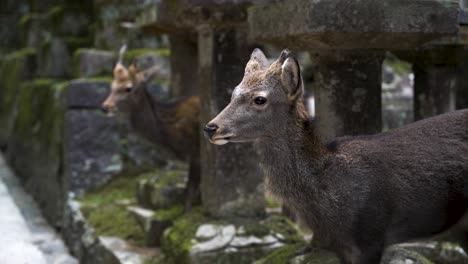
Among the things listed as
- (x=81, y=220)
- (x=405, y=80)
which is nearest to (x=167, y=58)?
(x=81, y=220)

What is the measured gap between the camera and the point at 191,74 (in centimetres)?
671

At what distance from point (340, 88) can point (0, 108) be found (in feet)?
32.5

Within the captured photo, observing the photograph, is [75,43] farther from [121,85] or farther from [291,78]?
[291,78]

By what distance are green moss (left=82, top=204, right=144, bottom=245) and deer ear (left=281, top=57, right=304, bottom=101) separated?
279 centimetres

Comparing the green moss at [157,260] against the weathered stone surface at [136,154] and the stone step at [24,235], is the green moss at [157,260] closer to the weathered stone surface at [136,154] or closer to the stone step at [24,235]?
the stone step at [24,235]

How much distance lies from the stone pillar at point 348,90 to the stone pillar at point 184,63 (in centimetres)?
267

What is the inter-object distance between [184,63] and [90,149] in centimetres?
153

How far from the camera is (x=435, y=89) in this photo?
4.68 metres

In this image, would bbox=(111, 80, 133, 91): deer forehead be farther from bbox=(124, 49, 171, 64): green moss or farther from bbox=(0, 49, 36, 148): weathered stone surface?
bbox=(0, 49, 36, 148): weathered stone surface

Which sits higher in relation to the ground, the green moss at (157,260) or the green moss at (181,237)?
the green moss at (181,237)

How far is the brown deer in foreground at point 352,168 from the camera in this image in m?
3.18

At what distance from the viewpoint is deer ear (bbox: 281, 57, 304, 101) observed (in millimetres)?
3156

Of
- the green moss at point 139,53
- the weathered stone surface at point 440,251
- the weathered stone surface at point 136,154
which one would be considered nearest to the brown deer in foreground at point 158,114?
the weathered stone surface at point 136,154

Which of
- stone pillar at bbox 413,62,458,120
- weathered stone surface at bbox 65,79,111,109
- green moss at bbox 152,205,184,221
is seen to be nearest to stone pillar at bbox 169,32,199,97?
weathered stone surface at bbox 65,79,111,109
